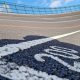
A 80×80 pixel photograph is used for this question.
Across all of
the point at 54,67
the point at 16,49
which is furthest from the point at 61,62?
the point at 16,49

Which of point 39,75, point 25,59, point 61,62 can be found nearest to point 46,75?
point 39,75

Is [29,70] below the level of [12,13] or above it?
below

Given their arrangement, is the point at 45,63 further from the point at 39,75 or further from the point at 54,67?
the point at 39,75

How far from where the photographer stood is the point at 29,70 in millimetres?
9555

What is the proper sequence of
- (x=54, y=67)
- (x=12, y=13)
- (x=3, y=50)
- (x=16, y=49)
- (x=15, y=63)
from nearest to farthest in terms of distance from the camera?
(x=15, y=63) → (x=54, y=67) → (x=3, y=50) → (x=16, y=49) → (x=12, y=13)

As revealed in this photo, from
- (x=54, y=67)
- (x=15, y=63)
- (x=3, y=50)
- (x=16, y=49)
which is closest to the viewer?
(x=15, y=63)

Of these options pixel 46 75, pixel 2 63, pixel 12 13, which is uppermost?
pixel 12 13

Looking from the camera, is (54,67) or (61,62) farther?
(61,62)

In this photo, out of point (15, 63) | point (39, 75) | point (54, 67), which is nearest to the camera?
point (39, 75)

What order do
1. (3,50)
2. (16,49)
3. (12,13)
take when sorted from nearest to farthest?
1. (3,50)
2. (16,49)
3. (12,13)

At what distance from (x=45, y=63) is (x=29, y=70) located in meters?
1.91

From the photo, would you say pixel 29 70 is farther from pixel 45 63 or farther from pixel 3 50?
pixel 3 50

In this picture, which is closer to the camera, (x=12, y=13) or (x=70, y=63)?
(x=70, y=63)

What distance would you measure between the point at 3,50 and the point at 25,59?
1146mm
